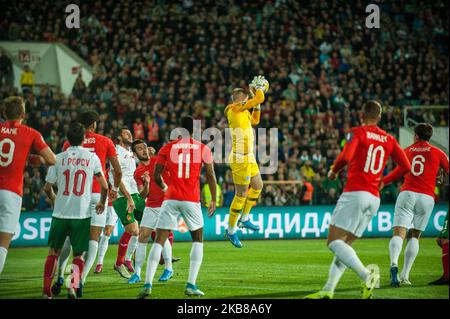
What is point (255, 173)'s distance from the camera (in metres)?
15.4

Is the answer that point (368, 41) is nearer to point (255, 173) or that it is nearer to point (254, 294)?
point (255, 173)

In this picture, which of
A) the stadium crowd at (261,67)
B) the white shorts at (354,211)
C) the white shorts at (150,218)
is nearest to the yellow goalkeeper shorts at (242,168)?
the white shorts at (150,218)

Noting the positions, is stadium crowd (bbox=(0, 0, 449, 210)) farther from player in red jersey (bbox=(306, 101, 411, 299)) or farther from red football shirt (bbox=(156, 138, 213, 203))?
player in red jersey (bbox=(306, 101, 411, 299))

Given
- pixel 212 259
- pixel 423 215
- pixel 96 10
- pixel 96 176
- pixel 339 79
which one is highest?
pixel 96 10

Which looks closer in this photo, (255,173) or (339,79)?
(255,173)

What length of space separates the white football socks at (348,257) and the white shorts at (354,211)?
0.75 feet

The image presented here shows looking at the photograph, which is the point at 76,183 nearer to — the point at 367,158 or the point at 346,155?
the point at 346,155

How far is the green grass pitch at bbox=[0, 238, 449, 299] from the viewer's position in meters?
11.5

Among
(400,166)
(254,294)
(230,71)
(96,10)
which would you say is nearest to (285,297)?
(254,294)

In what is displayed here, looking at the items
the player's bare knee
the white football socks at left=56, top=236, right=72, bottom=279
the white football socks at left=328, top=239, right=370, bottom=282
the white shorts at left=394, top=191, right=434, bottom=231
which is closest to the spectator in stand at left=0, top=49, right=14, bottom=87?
the white football socks at left=56, top=236, right=72, bottom=279

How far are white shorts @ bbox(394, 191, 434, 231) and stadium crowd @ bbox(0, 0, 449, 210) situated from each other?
11.9m

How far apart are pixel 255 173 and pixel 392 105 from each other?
1564 centimetres
